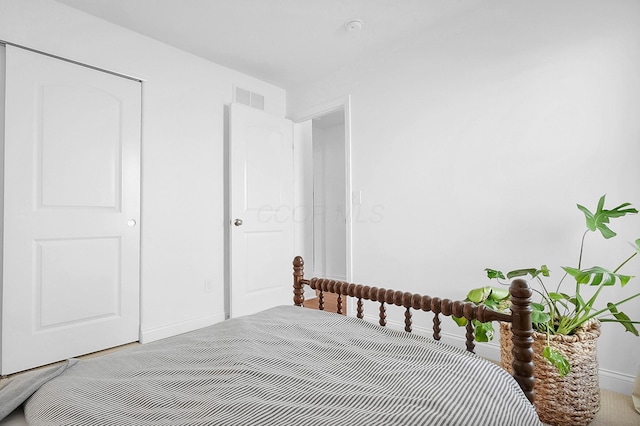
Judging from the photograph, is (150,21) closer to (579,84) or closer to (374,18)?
(374,18)

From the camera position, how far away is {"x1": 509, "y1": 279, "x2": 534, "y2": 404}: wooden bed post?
3.47ft

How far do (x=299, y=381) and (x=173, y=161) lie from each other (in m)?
2.59

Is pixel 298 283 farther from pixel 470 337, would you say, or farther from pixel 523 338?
pixel 523 338

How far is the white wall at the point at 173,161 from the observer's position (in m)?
2.64

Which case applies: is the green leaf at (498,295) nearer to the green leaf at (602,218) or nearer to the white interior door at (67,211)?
the green leaf at (602,218)

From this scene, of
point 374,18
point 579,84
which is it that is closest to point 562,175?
point 579,84

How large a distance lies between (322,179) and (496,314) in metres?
4.33

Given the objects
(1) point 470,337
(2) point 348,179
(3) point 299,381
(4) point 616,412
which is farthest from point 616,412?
(2) point 348,179

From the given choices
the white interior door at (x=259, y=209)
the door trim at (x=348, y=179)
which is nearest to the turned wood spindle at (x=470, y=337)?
the door trim at (x=348, y=179)

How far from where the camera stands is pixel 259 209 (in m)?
3.55

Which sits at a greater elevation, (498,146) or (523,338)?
(498,146)

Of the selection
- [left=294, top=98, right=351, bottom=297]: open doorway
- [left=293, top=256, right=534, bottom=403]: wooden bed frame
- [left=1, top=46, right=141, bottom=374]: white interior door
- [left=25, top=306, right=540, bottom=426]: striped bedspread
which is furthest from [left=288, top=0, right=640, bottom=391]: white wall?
[left=1, top=46, right=141, bottom=374]: white interior door

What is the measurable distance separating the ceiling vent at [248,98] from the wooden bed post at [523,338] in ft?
10.5

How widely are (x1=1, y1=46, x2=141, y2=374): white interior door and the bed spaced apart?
1.59 metres
